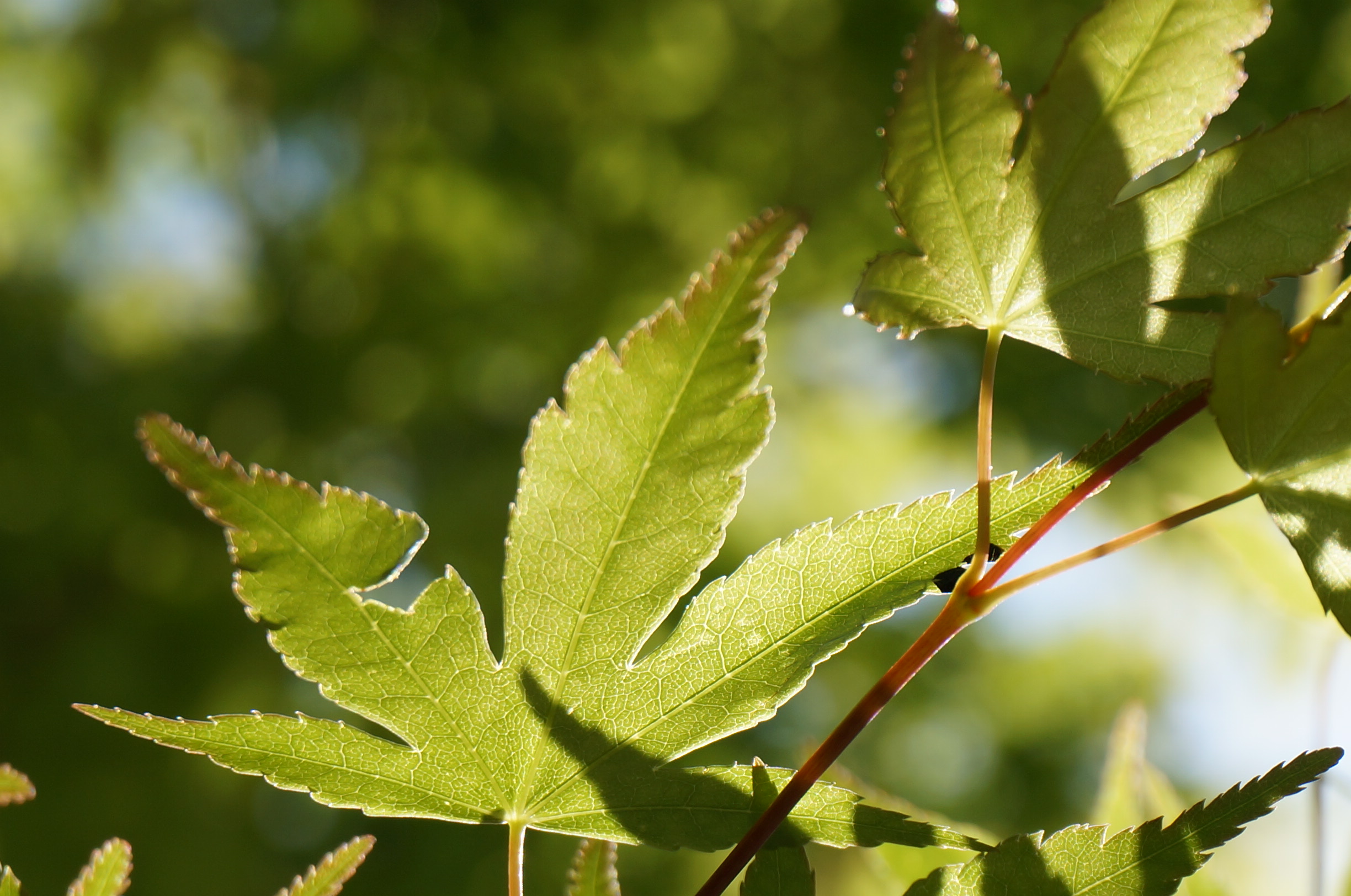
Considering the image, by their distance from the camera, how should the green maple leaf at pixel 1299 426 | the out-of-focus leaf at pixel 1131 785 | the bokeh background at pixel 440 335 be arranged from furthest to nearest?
the bokeh background at pixel 440 335 → the out-of-focus leaf at pixel 1131 785 → the green maple leaf at pixel 1299 426

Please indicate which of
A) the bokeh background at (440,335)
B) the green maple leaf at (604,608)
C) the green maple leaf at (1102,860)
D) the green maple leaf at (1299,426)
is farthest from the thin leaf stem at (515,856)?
the bokeh background at (440,335)

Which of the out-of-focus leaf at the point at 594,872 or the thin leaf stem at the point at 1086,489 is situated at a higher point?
the thin leaf stem at the point at 1086,489

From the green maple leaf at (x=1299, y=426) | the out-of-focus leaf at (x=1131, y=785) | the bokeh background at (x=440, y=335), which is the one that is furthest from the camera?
the bokeh background at (x=440, y=335)

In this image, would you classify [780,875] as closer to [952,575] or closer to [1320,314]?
[952,575]

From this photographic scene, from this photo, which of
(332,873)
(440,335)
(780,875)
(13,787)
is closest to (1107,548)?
(780,875)

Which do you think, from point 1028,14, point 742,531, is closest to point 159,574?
point 742,531

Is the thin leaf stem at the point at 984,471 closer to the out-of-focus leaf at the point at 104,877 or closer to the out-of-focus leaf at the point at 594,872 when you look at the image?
the out-of-focus leaf at the point at 594,872

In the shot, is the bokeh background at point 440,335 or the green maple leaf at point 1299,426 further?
the bokeh background at point 440,335

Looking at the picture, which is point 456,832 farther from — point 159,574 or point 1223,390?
point 1223,390
